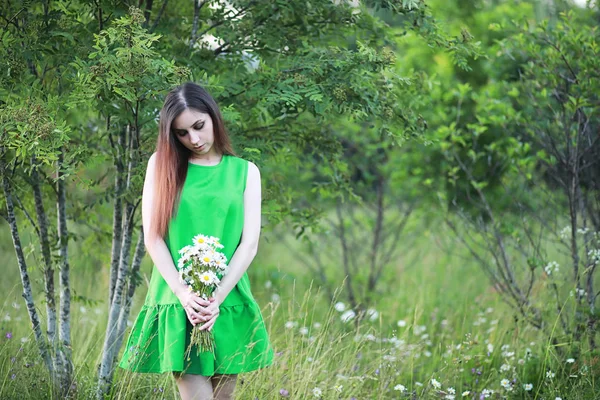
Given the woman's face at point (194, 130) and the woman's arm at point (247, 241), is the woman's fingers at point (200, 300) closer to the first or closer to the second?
the woman's arm at point (247, 241)

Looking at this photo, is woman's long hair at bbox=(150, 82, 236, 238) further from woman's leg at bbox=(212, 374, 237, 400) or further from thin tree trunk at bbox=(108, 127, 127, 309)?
Answer: thin tree trunk at bbox=(108, 127, 127, 309)

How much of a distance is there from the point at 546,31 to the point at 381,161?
9.71 feet

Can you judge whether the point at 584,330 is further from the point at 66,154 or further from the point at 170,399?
the point at 66,154

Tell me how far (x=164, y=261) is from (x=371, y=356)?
2428 millimetres

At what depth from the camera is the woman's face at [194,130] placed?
270cm

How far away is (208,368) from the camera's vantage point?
8.62 ft

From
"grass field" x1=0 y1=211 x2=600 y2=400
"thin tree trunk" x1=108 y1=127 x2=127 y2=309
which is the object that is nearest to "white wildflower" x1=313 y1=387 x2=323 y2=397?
"grass field" x1=0 y1=211 x2=600 y2=400

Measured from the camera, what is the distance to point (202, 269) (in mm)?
2539

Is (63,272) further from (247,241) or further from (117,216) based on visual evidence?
(247,241)

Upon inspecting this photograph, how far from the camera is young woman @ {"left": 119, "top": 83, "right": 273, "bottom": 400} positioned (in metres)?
2.66

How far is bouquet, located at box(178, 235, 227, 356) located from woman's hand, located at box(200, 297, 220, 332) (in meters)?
0.02

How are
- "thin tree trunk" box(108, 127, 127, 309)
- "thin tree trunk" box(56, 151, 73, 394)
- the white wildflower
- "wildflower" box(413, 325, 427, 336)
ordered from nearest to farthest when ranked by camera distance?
the white wildflower < "thin tree trunk" box(108, 127, 127, 309) < "thin tree trunk" box(56, 151, 73, 394) < "wildflower" box(413, 325, 427, 336)

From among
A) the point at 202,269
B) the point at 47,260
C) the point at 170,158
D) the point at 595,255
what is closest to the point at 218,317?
the point at 202,269

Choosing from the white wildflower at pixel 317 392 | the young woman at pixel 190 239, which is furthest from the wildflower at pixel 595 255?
the young woman at pixel 190 239
